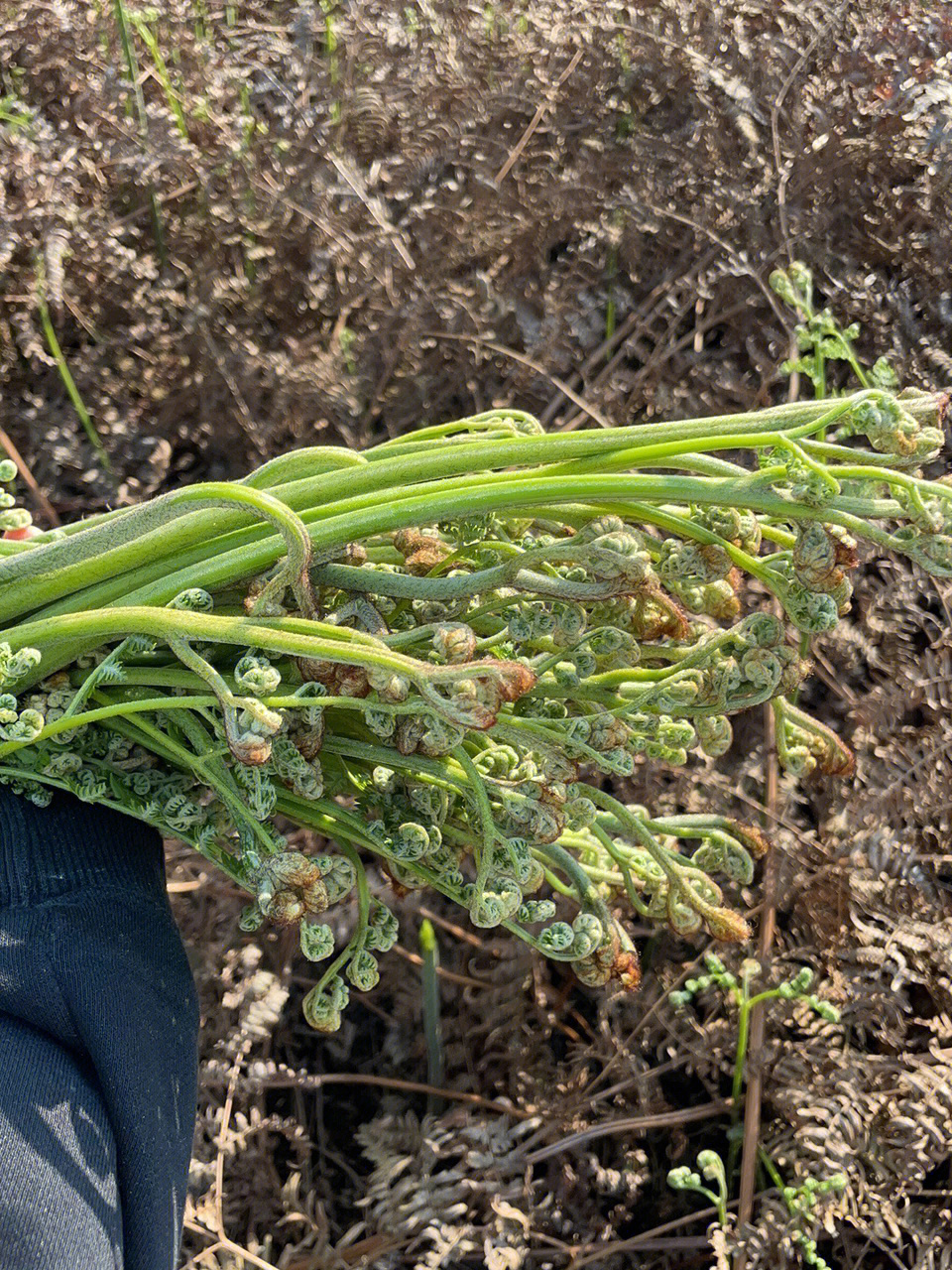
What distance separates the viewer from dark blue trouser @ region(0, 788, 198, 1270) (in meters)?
0.92

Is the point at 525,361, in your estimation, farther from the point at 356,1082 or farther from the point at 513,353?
the point at 356,1082

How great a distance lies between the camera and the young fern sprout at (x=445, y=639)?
89 cm

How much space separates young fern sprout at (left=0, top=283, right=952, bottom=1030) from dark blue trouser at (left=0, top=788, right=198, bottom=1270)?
0.09 m

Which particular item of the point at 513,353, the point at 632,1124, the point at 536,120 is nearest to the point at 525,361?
the point at 513,353

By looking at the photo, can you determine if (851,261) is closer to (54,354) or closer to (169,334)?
(169,334)

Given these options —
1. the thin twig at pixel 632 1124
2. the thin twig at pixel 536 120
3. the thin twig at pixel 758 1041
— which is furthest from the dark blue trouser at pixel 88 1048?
the thin twig at pixel 536 120

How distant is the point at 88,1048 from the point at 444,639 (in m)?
0.51

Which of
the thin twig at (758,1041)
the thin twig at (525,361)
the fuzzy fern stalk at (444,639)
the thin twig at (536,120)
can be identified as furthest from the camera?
the thin twig at (536,120)

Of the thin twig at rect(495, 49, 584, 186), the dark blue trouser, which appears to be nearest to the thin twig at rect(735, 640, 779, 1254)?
the dark blue trouser

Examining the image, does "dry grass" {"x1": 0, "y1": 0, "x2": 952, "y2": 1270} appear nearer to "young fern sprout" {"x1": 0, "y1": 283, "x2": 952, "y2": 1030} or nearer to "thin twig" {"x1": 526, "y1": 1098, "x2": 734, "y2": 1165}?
"thin twig" {"x1": 526, "y1": 1098, "x2": 734, "y2": 1165}

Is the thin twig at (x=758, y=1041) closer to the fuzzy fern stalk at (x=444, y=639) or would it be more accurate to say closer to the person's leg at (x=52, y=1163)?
the fuzzy fern stalk at (x=444, y=639)

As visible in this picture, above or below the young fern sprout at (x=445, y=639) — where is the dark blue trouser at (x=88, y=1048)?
below

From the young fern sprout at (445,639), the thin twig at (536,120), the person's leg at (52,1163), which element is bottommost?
the person's leg at (52,1163)

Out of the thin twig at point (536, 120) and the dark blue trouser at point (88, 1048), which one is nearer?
the dark blue trouser at point (88, 1048)
